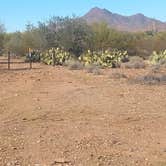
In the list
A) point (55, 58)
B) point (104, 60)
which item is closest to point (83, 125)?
point (104, 60)

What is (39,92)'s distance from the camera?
55.5ft

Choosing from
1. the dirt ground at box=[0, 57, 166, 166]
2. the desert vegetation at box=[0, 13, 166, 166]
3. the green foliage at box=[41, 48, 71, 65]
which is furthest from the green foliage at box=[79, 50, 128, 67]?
the dirt ground at box=[0, 57, 166, 166]

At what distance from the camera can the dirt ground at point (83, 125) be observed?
834cm

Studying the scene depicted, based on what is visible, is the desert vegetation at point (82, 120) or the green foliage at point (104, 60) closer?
the desert vegetation at point (82, 120)

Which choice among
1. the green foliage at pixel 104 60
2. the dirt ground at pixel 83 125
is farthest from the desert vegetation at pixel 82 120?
the green foliage at pixel 104 60

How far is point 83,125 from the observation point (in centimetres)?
1095

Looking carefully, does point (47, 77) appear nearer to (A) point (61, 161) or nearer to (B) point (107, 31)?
(A) point (61, 161)

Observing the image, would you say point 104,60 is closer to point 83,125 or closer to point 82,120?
point 82,120

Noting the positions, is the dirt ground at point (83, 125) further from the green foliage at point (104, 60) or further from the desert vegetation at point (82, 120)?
the green foliage at point (104, 60)

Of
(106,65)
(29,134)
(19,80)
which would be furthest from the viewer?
(106,65)

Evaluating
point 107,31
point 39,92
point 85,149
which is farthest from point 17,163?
point 107,31

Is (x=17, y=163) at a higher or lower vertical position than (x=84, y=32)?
lower

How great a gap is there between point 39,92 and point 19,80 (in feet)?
15.3

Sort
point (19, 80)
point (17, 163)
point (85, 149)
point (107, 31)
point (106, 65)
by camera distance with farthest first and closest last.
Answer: point (107, 31), point (106, 65), point (19, 80), point (85, 149), point (17, 163)
